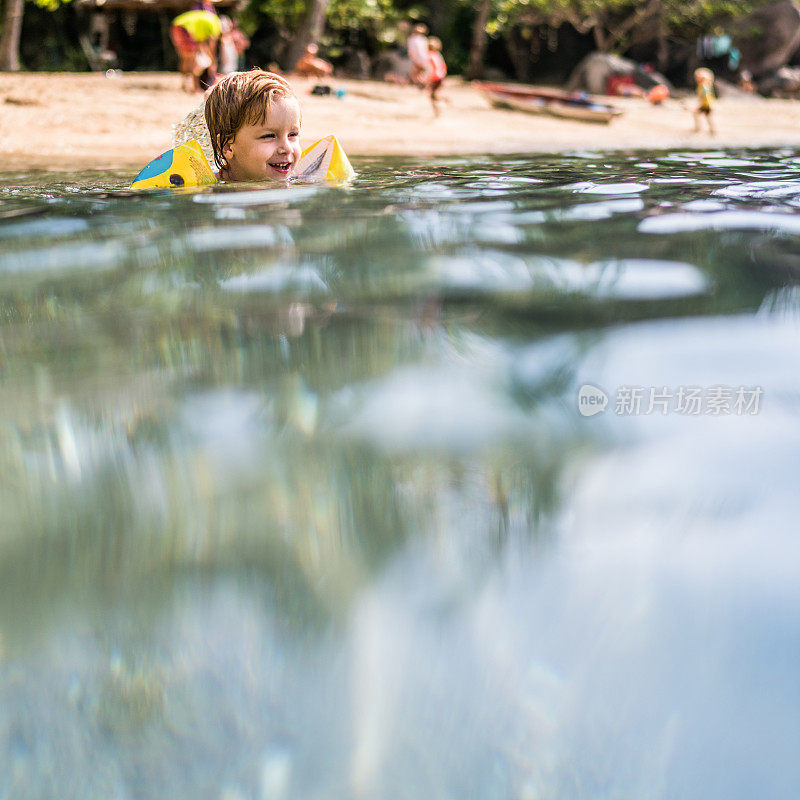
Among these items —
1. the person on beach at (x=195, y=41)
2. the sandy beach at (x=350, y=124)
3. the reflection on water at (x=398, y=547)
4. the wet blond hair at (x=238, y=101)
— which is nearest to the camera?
the reflection on water at (x=398, y=547)

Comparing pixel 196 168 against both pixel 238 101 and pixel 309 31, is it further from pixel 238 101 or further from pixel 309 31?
pixel 309 31

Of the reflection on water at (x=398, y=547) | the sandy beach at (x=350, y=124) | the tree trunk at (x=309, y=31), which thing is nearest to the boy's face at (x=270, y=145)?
the reflection on water at (x=398, y=547)

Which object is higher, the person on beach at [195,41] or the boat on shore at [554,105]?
the person on beach at [195,41]

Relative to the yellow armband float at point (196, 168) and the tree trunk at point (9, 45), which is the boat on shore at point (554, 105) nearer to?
the tree trunk at point (9, 45)

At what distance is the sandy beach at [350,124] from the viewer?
27.7 feet

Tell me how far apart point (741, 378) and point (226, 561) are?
2.79ft

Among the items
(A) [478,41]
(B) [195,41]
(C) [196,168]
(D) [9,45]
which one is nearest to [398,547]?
(C) [196,168]

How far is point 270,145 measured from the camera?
3887 millimetres

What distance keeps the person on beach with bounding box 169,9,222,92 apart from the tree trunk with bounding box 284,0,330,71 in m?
4.45

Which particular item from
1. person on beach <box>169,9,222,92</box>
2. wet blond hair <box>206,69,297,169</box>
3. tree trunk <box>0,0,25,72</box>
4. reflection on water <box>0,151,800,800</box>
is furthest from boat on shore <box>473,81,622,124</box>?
reflection on water <box>0,151,800,800</box>

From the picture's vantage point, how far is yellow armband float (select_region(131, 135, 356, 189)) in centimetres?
388

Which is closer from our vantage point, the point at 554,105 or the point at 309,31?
the point at 554,105

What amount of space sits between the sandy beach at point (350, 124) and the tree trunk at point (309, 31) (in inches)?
48.6

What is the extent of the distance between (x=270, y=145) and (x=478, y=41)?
20.0 meters
